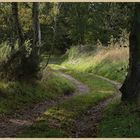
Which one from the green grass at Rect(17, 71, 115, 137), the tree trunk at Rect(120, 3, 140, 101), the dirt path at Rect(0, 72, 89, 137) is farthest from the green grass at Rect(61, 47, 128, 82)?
the tree trunk at Rect(120, 3, 140, 101)

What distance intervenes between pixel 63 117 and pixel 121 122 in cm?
260

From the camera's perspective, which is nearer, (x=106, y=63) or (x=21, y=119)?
(x=21, y=119)

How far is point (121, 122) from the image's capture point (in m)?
15.4

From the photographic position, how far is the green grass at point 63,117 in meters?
14.1

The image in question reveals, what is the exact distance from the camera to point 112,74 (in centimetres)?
3497

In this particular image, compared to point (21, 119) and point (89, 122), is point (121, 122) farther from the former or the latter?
point (21, 119)

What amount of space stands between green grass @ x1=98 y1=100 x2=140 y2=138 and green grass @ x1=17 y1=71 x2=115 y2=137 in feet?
3.55

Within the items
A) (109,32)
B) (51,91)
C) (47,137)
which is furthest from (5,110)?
(109,32)

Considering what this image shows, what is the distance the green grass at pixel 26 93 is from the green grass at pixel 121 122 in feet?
12.2

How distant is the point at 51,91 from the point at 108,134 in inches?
430

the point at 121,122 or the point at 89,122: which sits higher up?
the point at 121,122

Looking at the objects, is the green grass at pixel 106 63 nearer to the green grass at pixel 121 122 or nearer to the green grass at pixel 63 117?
the green grass at pixel 63 117

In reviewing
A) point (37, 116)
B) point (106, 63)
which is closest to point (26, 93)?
point (37, 116)

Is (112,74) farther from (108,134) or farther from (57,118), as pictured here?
(108,134)
